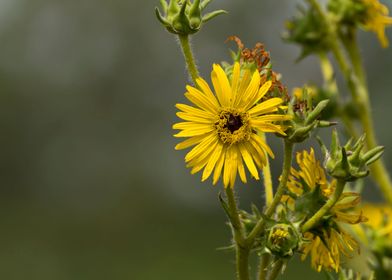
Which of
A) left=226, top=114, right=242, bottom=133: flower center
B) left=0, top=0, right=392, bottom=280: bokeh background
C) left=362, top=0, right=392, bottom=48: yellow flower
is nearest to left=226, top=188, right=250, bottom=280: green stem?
left=226, top=114, right=242, bottom=133: flower center

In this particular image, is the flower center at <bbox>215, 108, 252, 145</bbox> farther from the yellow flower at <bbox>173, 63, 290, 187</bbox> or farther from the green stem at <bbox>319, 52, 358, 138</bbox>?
the green stem at <bbox>319, 52, 358, 138</bbox>

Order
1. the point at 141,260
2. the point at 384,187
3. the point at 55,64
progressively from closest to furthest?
the point at 384,187 → the point at 141,260 → the point at 55,64

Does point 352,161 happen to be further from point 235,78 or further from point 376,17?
point 376,17

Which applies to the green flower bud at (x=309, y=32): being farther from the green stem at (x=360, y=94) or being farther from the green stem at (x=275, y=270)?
the green stem at (x=275, y=270)

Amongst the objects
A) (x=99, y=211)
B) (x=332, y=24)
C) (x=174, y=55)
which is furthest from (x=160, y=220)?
(x=332, y=24)

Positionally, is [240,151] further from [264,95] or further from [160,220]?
[160,220]
